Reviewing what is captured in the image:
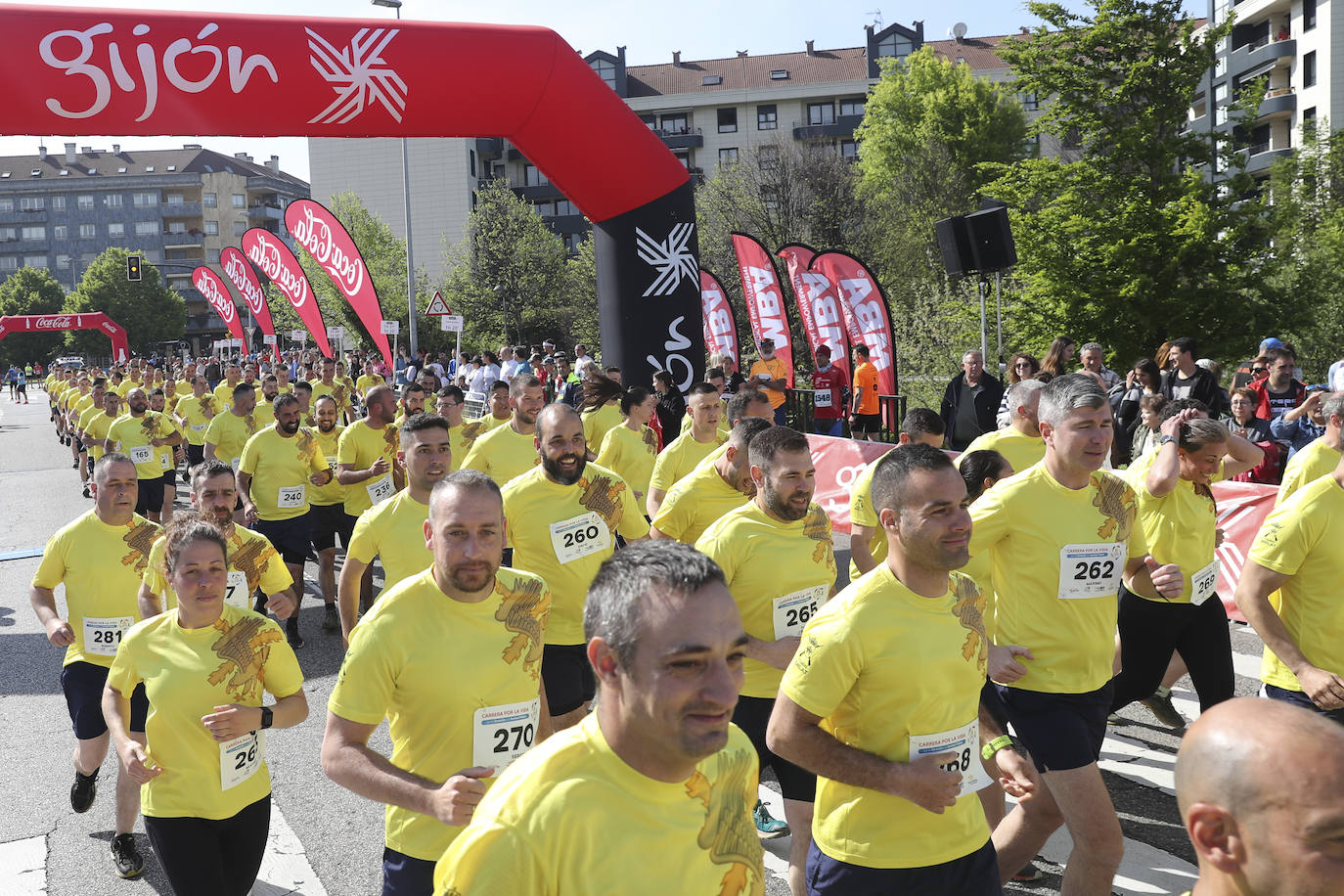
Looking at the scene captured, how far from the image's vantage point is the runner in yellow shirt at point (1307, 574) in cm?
426

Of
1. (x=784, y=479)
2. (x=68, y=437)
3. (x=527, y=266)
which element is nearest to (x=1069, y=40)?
(x=784, y=479)

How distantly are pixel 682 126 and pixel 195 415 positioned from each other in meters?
58.7

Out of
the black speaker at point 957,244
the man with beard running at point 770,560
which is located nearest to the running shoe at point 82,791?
the man with beard running at point 770,560

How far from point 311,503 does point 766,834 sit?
5.80m

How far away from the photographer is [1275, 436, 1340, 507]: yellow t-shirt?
17.7 ft

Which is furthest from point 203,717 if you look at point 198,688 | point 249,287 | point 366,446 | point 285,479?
point 249,287

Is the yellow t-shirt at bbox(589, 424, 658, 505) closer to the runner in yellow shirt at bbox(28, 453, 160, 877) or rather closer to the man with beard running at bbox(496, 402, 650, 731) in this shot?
the man with beard running at bbox(496, 402, 650, 731)

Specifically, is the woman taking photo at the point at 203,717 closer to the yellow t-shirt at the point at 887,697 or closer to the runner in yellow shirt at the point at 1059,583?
the yellow t-shirt at the point at 887,697

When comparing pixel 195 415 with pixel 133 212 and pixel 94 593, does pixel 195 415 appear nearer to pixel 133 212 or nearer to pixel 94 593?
pixel 94 593

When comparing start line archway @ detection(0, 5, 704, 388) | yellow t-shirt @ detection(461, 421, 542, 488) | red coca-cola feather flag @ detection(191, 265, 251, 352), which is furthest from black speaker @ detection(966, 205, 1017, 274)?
red coca-cola feather flag @ detection(191, 265, 251, 352)

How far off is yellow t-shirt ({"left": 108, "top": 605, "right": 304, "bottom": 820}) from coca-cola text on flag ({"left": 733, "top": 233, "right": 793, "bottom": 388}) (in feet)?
50.9

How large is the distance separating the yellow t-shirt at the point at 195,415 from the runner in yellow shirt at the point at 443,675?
14081 mm

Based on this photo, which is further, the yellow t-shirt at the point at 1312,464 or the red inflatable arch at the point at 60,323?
the red inflatable arch at the point at 60,323

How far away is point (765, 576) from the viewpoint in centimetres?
450
